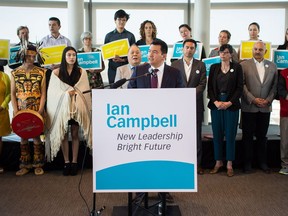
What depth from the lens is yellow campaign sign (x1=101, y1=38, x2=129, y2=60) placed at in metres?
4.88

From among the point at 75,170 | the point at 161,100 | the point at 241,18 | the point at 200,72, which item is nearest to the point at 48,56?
the point at 75,170

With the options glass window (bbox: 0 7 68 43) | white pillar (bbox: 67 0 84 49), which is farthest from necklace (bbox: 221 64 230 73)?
glass window (bbox: 0 7 68 43)

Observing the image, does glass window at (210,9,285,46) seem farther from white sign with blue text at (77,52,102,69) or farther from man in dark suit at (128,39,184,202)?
man in dark suit at (128,39,184,202)

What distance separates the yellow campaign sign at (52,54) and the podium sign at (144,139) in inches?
105

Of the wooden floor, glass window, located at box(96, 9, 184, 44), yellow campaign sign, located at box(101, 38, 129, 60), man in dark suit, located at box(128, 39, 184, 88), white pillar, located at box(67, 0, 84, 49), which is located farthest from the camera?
glass window, located at box(96, 9, 184, 44)

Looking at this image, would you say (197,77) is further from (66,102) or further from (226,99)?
(66,102)

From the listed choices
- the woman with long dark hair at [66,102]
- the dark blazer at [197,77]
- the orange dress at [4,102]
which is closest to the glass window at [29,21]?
the orange dress at [4,102]

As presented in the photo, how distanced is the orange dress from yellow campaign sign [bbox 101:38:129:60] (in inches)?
52.8

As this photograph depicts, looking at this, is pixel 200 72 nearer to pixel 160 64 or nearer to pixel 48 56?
pixel 160 64

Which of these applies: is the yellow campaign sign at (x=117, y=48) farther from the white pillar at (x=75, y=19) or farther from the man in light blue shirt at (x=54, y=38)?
the white pillar at (x=75, y=19)

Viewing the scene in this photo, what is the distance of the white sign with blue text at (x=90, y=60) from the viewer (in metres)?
4.91

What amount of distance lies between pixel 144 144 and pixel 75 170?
2323 millimetres

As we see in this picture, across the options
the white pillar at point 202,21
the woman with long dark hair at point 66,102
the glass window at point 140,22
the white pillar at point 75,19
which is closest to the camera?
the woman with long dark hair at point 66,102

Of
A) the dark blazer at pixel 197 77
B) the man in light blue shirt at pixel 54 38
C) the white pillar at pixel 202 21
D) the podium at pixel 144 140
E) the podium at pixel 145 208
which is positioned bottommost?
the podium at pixel 145 208
